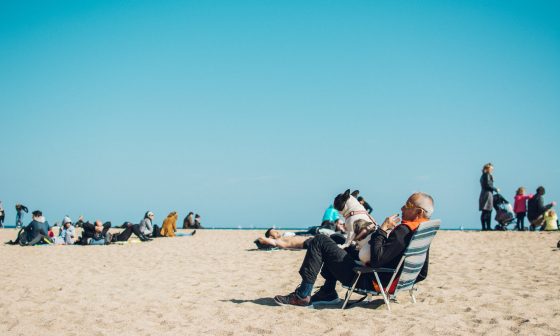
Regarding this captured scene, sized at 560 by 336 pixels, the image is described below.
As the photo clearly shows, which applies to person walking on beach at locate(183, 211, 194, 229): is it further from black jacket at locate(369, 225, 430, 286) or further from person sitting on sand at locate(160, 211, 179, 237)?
black jacket at locate(369, 225, 430, 286)

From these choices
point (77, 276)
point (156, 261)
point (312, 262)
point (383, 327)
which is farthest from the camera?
point (156, 261)

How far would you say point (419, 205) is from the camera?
5609 millimetres

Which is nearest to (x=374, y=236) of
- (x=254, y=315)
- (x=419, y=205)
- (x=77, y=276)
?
(x=419, y=205)

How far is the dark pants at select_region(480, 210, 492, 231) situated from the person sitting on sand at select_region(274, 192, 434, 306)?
11.6 m

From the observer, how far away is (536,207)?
57.0ft

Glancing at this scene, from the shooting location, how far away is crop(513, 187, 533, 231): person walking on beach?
1750cm

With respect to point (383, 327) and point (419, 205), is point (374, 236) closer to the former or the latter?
point (419, 205)

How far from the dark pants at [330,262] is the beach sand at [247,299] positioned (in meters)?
0.35

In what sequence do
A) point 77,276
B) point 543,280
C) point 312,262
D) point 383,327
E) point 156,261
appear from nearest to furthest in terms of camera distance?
point 383,327
point 312,262
point 543,280
point 77,276
point 156,261

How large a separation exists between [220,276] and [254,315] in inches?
138

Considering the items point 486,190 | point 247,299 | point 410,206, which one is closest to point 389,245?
point 410,206

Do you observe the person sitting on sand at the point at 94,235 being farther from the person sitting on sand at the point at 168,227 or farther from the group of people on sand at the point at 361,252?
the group of people on sand at the point at 361,252

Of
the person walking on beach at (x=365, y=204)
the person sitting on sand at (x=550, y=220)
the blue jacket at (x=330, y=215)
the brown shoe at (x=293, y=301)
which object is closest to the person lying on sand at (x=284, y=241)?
the blue jacket at (x=330, y=215)

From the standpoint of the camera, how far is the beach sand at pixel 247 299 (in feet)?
17.2
